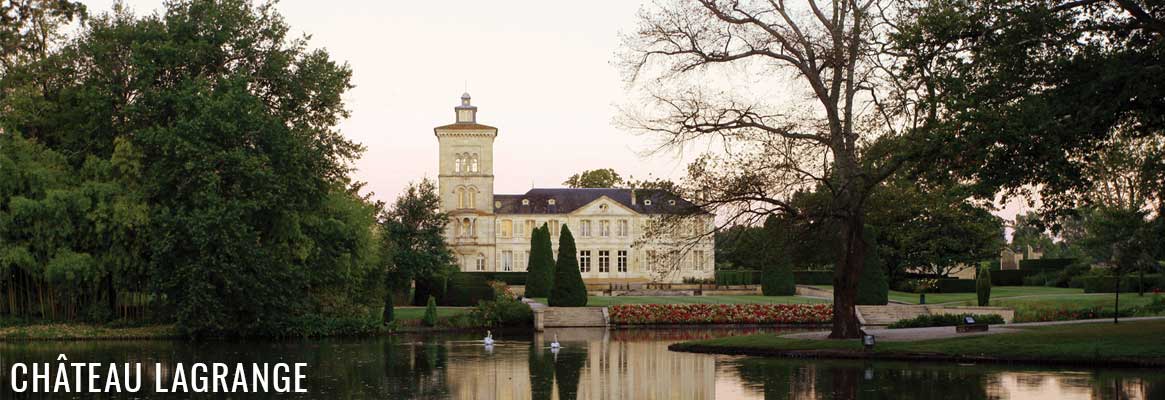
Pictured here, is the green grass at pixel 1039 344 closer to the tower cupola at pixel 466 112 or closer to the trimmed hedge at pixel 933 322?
the trimmed hedge at pixel 933 322

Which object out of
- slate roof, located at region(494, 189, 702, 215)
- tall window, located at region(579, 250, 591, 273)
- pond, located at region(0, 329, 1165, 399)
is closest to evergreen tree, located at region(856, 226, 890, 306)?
pond, located at region(0, 329, 1165, 399)

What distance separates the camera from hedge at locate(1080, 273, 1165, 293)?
47438mm

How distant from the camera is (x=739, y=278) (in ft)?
233

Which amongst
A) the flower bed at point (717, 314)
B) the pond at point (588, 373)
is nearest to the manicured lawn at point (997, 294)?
the flower bed at point (717, 314)

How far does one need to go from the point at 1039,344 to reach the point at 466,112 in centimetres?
6433

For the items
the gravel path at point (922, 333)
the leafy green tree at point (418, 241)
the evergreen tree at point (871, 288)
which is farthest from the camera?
the leafy green tree at point (418, 241)

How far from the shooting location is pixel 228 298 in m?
32.2

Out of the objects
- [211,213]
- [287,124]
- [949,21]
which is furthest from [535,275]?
[949,21]

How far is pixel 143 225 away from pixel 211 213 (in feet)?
8.96

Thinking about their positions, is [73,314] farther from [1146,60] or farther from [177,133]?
[1146,60]

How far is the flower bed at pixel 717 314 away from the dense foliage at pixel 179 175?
9.74 metres

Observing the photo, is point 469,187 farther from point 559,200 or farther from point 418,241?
point 418,241

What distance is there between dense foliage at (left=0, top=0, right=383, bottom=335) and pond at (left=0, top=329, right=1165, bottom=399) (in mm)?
2499

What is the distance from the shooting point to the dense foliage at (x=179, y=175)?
31375 mm
